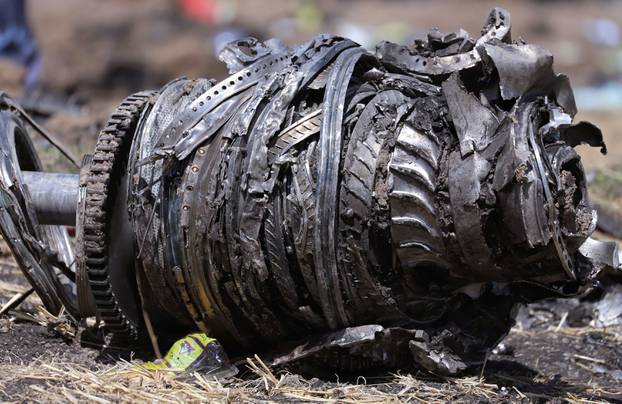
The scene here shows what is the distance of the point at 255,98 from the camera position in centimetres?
337

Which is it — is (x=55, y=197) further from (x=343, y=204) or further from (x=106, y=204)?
(x=343, y=204)

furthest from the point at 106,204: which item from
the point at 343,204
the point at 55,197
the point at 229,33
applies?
the point at 229,33

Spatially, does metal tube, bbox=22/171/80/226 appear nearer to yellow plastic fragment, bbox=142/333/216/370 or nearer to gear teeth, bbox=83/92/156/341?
gear teeth, bbox=83/92/156/341

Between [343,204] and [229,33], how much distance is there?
11399 millimetres

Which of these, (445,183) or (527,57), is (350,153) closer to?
(445,183)

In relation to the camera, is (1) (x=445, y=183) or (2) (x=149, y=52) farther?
(2) (x=149, y=52)

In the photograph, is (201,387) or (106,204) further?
(106,204)

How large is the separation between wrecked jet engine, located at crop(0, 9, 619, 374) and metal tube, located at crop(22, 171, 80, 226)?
151 mm

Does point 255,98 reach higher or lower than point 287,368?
higher

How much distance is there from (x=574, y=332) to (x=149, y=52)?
32.6 feet

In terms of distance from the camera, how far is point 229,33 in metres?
14.3

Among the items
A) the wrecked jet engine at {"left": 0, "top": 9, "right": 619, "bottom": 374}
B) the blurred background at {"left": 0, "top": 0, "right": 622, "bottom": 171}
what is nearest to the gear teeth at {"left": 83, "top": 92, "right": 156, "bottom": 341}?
the wrecked jet engine at {"left": 0, "top": 9, "right": 619, "bottom": 374}

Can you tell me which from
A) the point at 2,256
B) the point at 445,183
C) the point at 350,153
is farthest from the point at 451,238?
the point at 2,256

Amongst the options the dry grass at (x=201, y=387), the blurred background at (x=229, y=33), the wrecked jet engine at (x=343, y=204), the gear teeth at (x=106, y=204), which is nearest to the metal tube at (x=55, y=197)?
the wrecked jet engine at (x=343, y=204)
